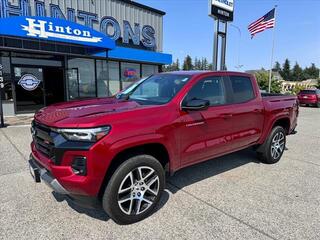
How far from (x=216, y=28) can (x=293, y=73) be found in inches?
5341

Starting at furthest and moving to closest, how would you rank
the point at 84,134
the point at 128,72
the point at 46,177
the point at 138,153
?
1. the point at 128,72
2. the point at 138,153
3. the point at 46,177
4. the point at 84,134

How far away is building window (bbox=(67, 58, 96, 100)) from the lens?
14.4 meters

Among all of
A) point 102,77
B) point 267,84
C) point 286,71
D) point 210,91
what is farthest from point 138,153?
point 286,71

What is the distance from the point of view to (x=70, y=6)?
13.9 metres

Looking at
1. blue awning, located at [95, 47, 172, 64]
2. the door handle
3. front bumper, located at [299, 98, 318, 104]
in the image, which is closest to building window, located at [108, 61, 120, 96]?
blue awning, located at [95, 47, 172, 64]

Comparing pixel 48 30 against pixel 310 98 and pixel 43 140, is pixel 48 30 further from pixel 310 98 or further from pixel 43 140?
pixel 310 98

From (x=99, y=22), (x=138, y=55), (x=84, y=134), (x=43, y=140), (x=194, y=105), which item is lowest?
(x=43, y=140)

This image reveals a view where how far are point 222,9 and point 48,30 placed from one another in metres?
8.58

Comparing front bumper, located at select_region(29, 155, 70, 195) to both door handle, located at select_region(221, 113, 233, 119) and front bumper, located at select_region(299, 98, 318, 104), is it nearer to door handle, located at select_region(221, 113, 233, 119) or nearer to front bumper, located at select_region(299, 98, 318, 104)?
door handle, located at select_region(221, 113, 233, 119)

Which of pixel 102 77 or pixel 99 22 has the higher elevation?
pixel 99 22

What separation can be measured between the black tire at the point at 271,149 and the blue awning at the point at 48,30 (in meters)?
8.04

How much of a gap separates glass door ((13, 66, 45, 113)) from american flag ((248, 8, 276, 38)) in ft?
45.5

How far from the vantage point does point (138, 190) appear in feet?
11.0

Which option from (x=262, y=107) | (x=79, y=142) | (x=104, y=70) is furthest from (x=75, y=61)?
(x=79, y=142)
